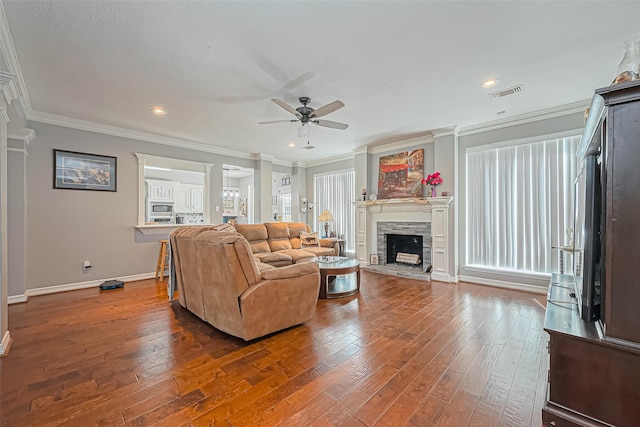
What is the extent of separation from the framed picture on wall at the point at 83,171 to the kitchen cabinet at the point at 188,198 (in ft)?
9.84

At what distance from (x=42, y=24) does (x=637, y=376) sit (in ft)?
15.0

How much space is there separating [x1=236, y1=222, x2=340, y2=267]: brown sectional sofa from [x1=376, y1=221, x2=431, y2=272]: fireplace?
1.09 metres

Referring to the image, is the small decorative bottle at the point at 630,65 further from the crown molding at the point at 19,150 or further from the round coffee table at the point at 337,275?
the crown molding at the point at 19,150

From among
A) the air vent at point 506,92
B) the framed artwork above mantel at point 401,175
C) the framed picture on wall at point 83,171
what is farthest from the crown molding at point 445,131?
the framed picture on wall at point 83,171

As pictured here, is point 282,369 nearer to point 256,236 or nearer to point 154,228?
point 256,236

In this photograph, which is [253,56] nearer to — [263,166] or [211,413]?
[211,413]

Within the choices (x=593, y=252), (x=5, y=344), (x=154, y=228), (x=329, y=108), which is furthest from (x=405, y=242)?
(x=5, y=344)

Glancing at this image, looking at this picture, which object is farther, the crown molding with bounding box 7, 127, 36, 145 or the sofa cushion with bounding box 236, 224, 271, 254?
the sofa cushion with bounding box 236, 224, 271, 254

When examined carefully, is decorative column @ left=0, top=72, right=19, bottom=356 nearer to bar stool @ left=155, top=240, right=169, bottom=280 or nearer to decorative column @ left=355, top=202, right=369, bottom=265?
bar stool @ left=155, top=240, right=169, bottom=280

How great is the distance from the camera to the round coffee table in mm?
3891

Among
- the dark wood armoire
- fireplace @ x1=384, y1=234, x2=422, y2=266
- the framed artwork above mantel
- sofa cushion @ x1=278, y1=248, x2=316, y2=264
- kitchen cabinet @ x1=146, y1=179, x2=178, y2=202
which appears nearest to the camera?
the dark wood armoire

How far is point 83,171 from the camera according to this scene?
14.9 feet

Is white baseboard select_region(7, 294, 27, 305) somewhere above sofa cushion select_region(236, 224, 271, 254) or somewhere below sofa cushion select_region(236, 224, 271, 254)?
below

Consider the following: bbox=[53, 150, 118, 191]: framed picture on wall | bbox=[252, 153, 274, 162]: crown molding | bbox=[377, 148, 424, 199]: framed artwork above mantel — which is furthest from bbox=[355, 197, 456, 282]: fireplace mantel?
bbox=[53, 150, 118, 191]: framed picture on wall
